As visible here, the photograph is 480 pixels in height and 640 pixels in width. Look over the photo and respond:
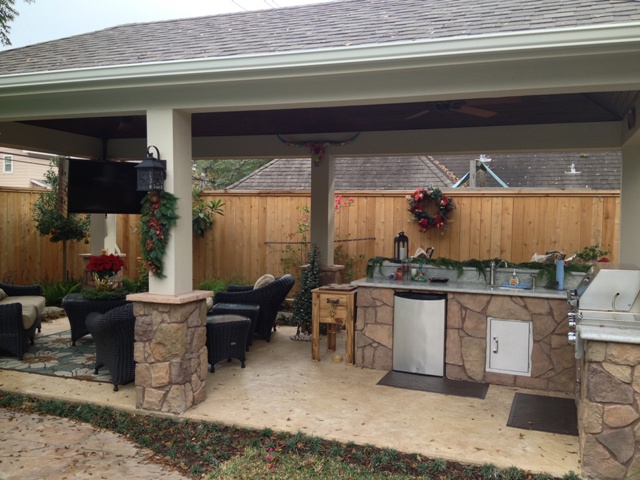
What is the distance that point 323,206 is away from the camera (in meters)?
7.73

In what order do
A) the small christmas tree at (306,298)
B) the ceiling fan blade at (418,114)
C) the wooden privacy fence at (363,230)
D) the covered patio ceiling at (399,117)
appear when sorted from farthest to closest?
the wooden privacy fence at (363,230) → the small christmas tree at (306,298) → the ceiling fan blade at (418,114) → the covered patio ceiling at (399,117)

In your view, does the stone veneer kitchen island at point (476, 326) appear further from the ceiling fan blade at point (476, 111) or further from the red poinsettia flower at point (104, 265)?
the red poinsettia flower at point (104, 265)

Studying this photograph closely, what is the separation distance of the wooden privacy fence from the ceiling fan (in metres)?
2.48

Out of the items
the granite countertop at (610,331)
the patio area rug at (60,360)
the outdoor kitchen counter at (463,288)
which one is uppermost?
the outdoor kitchen counter at (463,288)

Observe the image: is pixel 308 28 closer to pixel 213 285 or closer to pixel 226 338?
pixel 226 338

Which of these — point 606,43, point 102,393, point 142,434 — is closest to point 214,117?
point 102,393

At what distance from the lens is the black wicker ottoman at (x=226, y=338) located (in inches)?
215

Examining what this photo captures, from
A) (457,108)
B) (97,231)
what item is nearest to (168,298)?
(457,108)

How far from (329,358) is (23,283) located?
695 centimetres

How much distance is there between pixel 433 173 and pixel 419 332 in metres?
6.35

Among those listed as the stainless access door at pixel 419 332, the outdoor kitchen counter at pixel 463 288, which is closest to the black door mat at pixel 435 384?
the stainless access door at pixel 419 332

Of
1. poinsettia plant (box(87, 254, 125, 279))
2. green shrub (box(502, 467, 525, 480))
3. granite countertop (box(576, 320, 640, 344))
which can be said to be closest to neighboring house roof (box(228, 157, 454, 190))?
poinsettia plant (box(87, 254, 125, 279))

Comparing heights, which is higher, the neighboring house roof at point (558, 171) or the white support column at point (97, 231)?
the neighboring house roof at point (558, 171)

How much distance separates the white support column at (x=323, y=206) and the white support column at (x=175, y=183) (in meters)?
3.26
